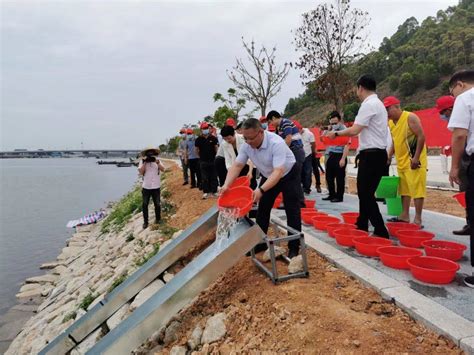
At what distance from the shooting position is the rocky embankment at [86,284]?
483 cm

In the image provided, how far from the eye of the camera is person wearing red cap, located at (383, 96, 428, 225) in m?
4.80

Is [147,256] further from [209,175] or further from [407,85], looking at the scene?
[407,85]

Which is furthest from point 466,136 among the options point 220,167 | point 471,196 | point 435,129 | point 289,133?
point 435,129

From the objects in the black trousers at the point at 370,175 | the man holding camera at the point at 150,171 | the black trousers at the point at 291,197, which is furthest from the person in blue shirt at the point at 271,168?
the man holding camera at the point at 150,171

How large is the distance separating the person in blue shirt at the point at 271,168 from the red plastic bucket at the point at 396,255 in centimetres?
84

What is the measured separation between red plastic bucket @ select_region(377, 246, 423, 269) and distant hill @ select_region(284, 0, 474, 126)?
39170mm

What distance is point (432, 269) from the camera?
3.29 m

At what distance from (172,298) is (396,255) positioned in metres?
2.10

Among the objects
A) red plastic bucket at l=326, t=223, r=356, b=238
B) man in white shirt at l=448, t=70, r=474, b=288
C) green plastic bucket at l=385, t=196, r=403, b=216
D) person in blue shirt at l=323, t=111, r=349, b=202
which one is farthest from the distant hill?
man in white shirt at l=448, t=70, r=474, b=288

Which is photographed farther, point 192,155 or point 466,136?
point 192,155

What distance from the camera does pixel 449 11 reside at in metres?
67.6

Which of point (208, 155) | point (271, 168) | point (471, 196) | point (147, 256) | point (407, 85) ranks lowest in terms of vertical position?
point (147, 256)

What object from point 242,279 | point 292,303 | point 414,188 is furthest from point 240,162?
point 414,188

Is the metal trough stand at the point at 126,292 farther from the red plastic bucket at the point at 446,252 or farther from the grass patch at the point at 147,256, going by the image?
the red plastic bucket at the point at 446,252
